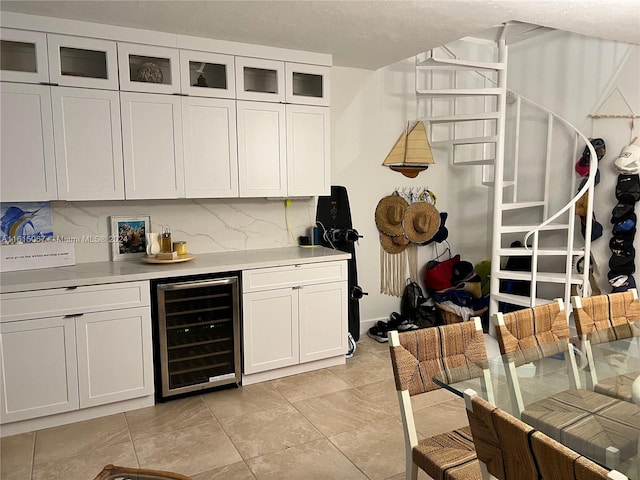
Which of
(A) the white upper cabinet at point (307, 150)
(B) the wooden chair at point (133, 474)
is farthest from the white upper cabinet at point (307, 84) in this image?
(B) the wooden chair at point (133, 474)

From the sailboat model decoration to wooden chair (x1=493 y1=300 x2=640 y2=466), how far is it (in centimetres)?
256

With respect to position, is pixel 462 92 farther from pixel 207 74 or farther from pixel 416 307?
pixel 207 74

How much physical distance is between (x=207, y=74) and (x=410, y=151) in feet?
6.91

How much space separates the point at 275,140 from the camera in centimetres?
367

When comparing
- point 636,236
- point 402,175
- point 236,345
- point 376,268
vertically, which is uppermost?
point 402,175

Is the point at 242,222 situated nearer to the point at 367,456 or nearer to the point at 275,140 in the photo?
the point at 275,140

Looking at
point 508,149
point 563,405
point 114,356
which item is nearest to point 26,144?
point 114,356

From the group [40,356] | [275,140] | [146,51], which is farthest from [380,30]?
[40,356]

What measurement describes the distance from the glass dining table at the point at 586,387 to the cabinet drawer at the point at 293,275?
1823 mm

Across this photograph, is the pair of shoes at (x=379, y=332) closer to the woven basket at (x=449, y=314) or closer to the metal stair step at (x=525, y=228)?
the woven basket at (x=449, y=314)

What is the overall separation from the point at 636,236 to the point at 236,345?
3449 millimetres

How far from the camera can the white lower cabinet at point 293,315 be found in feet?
11.3

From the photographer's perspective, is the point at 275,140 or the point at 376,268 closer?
the point at 275,140

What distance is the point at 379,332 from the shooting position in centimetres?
448
